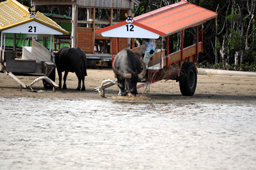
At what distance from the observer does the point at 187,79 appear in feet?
44.8

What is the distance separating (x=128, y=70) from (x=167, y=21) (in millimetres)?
2360

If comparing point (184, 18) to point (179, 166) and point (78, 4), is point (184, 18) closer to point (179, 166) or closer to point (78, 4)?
point (179, 166)

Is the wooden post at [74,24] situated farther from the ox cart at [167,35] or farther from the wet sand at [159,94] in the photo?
the ox cart at [167,35]

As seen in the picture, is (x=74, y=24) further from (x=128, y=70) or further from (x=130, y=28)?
(x=128, y=70)

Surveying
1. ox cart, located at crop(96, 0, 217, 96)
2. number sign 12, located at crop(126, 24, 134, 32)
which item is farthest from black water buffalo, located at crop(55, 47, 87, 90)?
number sign 12, located at crop(126, 24, 134, 32)

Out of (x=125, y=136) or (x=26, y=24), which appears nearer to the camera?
(x=125, y=136)

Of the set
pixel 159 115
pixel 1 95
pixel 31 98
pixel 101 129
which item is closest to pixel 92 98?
pixel 31 98

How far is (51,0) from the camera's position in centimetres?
2575

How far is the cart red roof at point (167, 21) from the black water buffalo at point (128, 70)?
2.01 feet

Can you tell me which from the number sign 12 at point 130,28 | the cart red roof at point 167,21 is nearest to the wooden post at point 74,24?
the cart red roof at point 167,21

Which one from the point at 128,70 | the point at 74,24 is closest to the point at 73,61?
the point at 128,70

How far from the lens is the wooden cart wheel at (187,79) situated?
44.8ft

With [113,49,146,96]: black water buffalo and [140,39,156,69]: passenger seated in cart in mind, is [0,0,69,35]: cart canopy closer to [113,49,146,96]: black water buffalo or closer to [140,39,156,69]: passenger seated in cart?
[113,49,146,96]: black water buffalo

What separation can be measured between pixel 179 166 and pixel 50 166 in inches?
61.6
